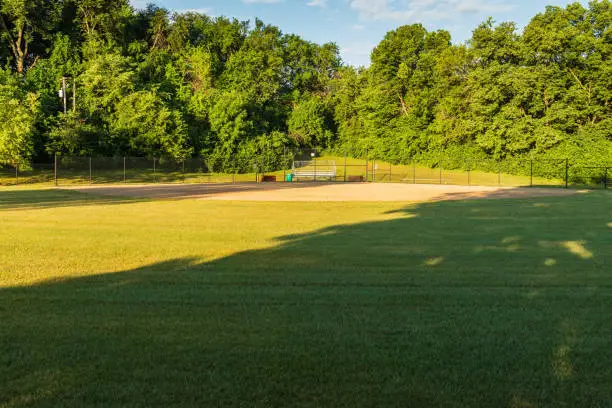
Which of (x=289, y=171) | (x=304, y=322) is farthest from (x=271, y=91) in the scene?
(x=304, y=322)

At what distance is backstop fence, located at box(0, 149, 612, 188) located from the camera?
153 feet

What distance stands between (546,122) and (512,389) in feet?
197

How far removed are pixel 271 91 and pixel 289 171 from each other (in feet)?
63.8

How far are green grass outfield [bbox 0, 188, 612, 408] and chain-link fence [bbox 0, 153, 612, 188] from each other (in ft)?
125

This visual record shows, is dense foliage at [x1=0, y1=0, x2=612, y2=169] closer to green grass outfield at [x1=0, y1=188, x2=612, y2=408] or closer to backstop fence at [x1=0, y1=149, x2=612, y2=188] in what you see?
backstop fence at [x1=0, y1=149, x2=612, y2=188]

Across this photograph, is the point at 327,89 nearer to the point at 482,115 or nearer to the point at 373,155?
the point at 373,155

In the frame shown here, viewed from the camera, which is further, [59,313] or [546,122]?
[546,122]

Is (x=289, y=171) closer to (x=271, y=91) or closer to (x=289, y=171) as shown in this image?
(x=289, y=171)

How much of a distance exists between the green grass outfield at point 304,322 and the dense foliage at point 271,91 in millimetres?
37629

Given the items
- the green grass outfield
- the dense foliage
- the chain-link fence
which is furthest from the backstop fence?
the green grass outfield

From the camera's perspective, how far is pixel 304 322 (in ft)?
18.5

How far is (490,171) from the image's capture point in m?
56.4

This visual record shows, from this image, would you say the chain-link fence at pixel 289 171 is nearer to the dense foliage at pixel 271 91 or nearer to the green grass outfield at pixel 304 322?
the dense foliage at pixel 271 91

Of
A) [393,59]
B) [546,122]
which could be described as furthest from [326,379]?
[393,59]
